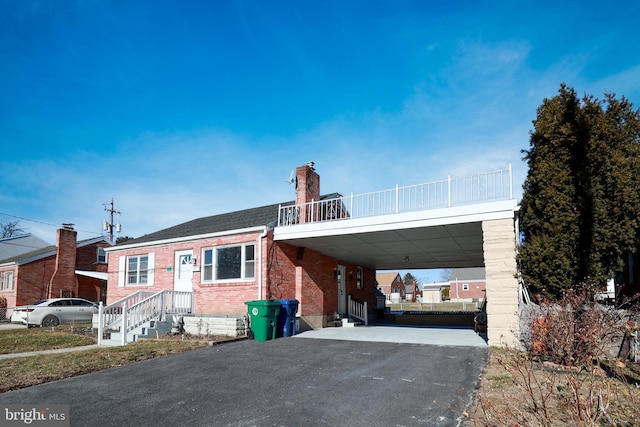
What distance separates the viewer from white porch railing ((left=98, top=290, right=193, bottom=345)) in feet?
38.2

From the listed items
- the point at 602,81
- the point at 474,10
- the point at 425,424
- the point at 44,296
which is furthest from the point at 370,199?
the point at 44,296

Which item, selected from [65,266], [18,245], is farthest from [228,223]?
[18,245]

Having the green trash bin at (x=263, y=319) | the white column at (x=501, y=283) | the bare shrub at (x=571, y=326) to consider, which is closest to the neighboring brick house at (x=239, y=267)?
the green trash bin at (x=263, y=319)

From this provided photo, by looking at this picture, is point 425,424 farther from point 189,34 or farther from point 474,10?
point 189,34

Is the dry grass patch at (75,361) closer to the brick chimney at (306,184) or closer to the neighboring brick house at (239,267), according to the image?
the neighboring brick house at (239,267)

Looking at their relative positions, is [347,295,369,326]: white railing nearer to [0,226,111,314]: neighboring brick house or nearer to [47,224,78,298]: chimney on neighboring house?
[0,226,111,314]: neighboring brick house

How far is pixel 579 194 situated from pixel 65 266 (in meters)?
27.7

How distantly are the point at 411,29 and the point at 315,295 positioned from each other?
9787 millimetres

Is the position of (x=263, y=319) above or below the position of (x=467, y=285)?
above

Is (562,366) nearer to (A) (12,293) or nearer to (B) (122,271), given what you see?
(B) (122,271)

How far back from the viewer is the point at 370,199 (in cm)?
1191

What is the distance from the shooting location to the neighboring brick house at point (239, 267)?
1341 cm

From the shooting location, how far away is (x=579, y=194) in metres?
8.95

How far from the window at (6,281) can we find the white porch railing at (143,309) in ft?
46.9
